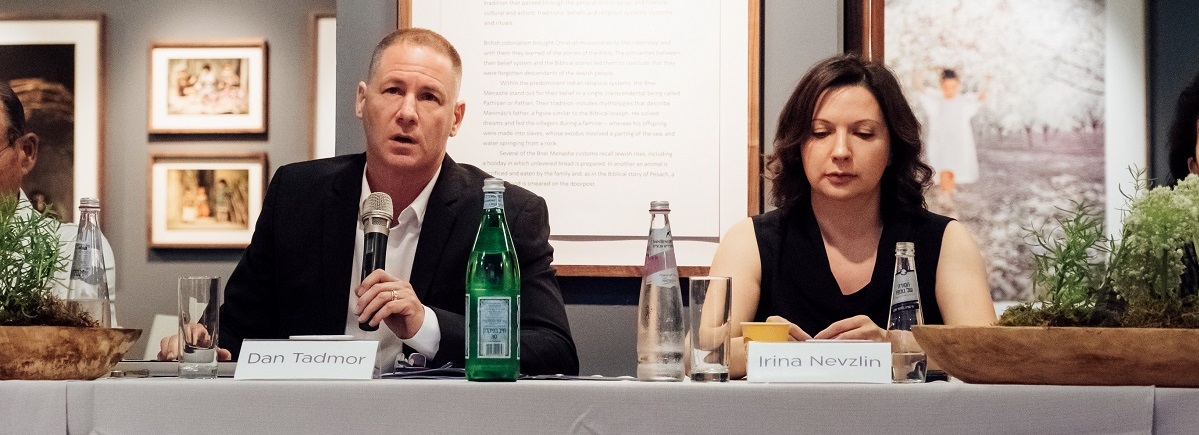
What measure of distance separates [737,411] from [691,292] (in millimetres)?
252

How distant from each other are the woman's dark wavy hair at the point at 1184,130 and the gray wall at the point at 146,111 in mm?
2409

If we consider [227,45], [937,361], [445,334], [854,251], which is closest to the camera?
[937,361]

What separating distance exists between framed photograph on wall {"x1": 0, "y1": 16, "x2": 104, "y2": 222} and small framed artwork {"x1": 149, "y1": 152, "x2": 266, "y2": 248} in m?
0.23

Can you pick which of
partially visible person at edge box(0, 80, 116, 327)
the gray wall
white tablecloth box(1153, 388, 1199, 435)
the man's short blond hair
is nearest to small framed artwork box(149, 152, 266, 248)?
the gray wall

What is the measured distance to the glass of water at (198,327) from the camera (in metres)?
1.40

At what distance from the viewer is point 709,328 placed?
52.7 inches

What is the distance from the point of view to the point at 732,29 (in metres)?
2.66

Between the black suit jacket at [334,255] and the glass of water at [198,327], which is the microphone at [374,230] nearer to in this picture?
the glass of water at [198,327]

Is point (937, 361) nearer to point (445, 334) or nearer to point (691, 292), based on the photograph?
point (691, 292)

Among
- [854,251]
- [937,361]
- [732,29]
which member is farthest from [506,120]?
[937,361]

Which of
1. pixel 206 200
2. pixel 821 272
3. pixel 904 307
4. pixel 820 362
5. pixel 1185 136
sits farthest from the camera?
pixel 206 200

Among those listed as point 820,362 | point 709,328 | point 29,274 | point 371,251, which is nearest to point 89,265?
point 29,274

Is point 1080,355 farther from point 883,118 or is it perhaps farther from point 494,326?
point 883,118

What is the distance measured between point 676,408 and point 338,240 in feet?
4.06
